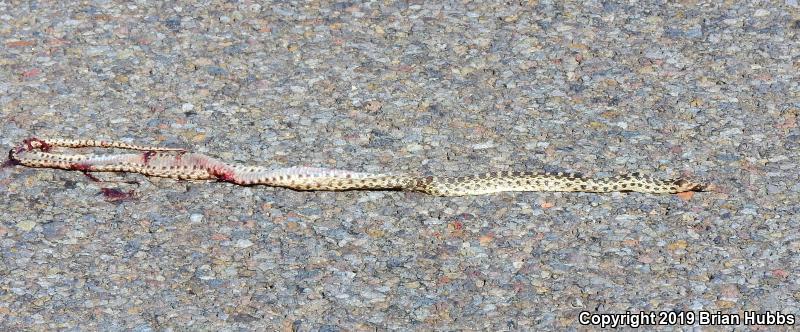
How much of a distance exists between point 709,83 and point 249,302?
3.40 m

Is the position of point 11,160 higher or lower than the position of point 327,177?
lower

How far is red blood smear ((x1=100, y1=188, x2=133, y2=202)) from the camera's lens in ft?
22.3

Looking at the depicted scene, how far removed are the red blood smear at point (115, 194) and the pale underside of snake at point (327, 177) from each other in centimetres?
20

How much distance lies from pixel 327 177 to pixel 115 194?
3.50 feet

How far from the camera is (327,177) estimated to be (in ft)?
22.6

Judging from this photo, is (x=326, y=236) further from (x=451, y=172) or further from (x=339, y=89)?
(x=339, y=89)

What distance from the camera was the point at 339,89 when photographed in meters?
8.00

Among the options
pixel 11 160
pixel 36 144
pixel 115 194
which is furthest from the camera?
pixel 36 144

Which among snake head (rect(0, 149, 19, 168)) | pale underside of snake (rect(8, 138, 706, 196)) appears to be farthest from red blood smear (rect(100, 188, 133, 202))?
snake head (rect(0, 149, 19, 168))

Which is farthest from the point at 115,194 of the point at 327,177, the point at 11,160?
→ the point at 327,177

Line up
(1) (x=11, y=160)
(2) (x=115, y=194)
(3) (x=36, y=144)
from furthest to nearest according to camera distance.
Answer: (3) (x=36, y=144) → (1) (x=11, y=160) → (2) (x=115, y=194)

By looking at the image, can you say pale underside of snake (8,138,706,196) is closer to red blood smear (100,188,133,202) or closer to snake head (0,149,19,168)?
snake head (0,149,19,168)

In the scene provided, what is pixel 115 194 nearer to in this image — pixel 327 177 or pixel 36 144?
pixel 36 144

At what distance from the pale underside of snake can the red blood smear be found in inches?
8.0
